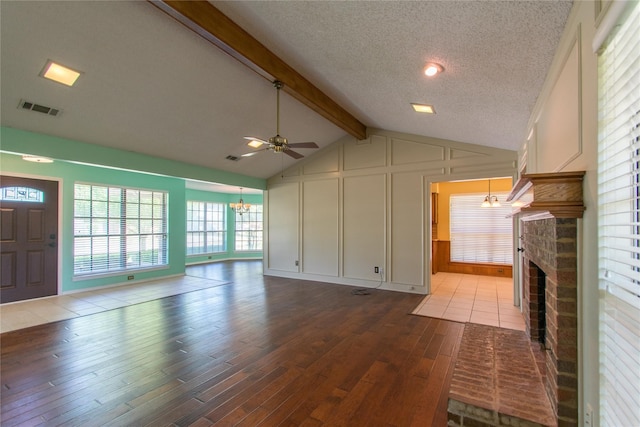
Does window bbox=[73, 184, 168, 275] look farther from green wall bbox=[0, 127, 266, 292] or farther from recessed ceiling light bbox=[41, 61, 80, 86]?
recessed ceiling light bbox=[41, 61, 80, 86]

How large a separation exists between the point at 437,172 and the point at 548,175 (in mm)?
4021

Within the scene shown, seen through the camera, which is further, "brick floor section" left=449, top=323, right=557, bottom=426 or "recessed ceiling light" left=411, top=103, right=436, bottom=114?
"recessed ceiling light" left=411, top=103, right=436, bottom=114

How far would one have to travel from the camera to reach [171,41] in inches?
117

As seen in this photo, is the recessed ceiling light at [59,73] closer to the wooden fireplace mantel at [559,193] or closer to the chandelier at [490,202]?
the wooden fireplace mantel at [559,193]

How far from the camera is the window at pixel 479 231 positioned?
23.7 feet

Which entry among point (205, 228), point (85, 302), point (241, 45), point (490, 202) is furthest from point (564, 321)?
point (205, 228)

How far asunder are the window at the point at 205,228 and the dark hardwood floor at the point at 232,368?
546 cm

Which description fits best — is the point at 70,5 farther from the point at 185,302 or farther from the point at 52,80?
the point at 185,302

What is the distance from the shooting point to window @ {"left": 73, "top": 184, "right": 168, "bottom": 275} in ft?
19.3

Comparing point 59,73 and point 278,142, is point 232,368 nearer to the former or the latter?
point 278,142

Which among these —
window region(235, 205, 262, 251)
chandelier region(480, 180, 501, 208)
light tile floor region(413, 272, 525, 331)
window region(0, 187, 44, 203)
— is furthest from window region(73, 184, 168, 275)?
chandelier region(480, 180, 501, 208)

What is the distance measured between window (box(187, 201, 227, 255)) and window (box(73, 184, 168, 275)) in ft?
7.95

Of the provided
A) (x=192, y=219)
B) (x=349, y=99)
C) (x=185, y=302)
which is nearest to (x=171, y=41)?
(x=349, y=99)

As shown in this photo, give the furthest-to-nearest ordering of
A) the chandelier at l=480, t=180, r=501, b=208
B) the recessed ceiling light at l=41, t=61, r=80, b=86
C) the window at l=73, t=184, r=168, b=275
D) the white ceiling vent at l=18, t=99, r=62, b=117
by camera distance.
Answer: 1. the chandelier at l=480, t=180, r=501, b=208
2. the window at l=73, t=184, r=168, b=275
3. the white ceiling vent at l=18, t=99, r=62, b=117
4. the recessed ceiling light at l=41, t=61, r=80, b=86
